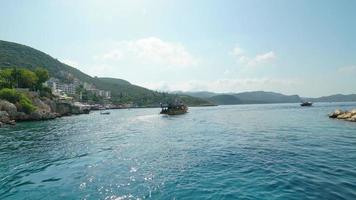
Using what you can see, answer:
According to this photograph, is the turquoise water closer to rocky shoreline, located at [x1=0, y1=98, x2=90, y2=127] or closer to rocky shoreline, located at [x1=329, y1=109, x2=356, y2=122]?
rocky shoreline, located at [x1=329, y1=109, x2=356, y2=122]

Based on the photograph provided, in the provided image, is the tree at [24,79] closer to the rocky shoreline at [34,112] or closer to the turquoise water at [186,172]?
the rocky shoreline at [34,112]

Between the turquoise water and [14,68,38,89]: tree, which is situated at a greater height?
[14,68,38,89]: tree

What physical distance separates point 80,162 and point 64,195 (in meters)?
10.3

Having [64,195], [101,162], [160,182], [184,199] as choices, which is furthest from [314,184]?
[101,162]

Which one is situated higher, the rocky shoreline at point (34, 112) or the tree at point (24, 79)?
the tree at point (24, 79)

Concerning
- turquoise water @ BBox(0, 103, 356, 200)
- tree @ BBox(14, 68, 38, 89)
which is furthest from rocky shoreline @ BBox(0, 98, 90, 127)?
turquoise water @ BBox(0, 103, 356, 200)

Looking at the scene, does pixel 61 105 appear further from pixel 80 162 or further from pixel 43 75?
pixel 80 162

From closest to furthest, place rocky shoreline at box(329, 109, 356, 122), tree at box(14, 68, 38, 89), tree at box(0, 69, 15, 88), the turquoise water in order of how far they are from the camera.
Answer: the turquoise water, rocky shoreline at box(329, 109, 356, 122), tree at box(0, 69, 15, 88), tree at box(14, 68, 38, 89)

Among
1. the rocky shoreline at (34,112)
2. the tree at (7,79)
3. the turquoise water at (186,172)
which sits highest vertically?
the tree at (7,79)

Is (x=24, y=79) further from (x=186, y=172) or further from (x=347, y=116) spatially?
(x=347, y=116)

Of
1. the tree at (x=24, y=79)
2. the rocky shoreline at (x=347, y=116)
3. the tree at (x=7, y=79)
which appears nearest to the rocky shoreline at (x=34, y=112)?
the tree at (x=24, y=79)

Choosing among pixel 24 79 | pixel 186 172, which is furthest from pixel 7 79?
pixel 186 172

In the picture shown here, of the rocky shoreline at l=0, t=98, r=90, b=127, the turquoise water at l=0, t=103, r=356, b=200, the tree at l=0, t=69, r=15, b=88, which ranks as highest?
the tree at l=0, t=69, r=15, b=88

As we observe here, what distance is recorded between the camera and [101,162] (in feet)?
87.6
